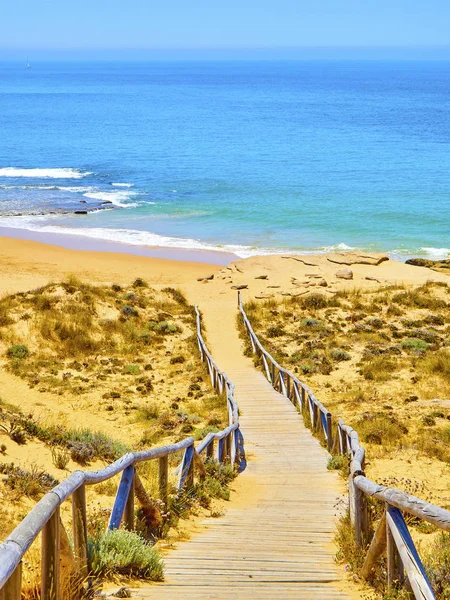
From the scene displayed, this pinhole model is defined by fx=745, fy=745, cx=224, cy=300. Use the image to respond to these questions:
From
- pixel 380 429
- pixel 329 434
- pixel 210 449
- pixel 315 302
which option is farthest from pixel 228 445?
pixel 315 302

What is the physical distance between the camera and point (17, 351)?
23.2m

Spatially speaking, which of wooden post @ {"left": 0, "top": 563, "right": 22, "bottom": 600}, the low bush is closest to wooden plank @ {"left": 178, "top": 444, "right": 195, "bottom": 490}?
the low bush

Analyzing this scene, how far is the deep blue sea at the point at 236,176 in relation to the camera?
172 feet

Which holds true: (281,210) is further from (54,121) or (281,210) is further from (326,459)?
(54,121)

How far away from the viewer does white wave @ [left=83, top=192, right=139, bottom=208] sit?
59375mm

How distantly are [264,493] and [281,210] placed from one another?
4923 centimetres

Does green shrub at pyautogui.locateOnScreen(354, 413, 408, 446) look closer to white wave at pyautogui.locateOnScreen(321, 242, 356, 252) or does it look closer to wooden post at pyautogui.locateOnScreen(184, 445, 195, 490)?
wooden post at pyautogui.locateOnScreen(184, 445, 195, 490)

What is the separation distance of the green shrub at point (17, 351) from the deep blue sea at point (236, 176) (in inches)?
997

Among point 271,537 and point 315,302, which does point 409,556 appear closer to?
A: point 271,537

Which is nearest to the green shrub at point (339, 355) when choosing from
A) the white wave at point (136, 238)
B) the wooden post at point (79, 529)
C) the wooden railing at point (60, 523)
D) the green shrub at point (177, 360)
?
the green shrub at point (177, 360)

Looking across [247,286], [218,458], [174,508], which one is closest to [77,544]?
[174,508]

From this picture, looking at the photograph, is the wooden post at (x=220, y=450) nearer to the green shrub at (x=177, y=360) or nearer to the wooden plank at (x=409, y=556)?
the wooden plank at (x=409, y=556)

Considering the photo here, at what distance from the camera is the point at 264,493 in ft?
34.9

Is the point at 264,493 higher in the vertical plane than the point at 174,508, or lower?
lower
